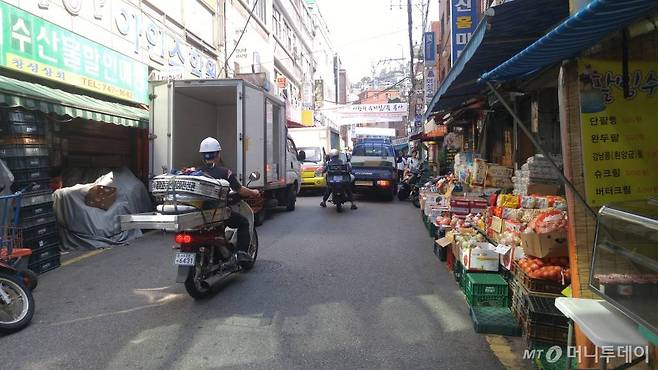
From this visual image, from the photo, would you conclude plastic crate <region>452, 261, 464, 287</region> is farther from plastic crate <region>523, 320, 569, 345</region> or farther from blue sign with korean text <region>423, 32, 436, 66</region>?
blue sign with korean text <region>423, 32, 436, 66</region>

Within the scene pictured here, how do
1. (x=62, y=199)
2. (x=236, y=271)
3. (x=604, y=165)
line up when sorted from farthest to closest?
(x=62, y=199)
(x=236, y=271)
(x=604, y=165)

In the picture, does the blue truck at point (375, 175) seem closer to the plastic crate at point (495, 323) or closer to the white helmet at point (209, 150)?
the white helmet at point (209, 150)

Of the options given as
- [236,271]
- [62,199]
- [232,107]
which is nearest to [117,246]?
[62,199]

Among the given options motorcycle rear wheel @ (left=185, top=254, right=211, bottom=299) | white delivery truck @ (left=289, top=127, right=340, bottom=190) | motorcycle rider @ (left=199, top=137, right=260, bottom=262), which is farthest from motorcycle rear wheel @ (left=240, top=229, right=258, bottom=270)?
white delivery truck @ (left=289, top=127, right=340, bottom=190)

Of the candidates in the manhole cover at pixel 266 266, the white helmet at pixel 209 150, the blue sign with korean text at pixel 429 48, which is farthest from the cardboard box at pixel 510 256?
the blue sign with korean text at pixel 429 48

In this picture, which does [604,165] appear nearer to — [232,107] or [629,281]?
[629,281]

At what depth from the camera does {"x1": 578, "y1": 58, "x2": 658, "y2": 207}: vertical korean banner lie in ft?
10.9

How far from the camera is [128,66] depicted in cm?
1177

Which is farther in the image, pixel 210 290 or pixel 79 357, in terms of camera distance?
pixel 210 290

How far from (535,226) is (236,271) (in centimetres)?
363

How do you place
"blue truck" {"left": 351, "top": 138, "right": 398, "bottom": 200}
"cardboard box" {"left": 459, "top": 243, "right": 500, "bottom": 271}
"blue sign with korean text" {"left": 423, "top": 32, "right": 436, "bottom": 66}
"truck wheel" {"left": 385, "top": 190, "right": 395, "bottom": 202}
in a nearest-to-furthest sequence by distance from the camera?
"cardboard box" {"left": 459, "top": 243, "right": 500, "bottom": 271} → "blue truck" {"left": 351, "top": 138, "right": 398, "bottom": 200} → "truck wheel" {"left": 385, "top": 190, "right": 395, "bottom": 202} → "blue sign with korean text" {"left": 423, "top": 32, "right": 436, "bottom": 66}

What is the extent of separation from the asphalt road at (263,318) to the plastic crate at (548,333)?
0.40 metres

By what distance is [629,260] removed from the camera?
2766mm

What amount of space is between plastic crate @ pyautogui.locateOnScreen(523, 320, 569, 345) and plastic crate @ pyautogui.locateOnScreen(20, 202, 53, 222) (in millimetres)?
6219
